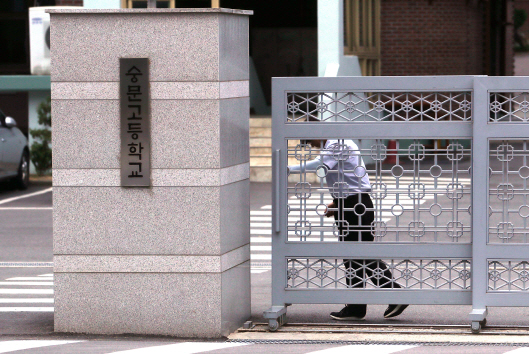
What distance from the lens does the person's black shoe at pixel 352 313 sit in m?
8.17

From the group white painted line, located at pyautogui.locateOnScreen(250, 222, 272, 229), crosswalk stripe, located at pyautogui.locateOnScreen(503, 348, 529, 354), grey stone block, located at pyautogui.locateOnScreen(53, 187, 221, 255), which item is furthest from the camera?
white painted line, located at pyautogui.locateOnScreen(250, 222, 272, 229)

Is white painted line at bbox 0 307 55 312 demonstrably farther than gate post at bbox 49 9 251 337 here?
Yes

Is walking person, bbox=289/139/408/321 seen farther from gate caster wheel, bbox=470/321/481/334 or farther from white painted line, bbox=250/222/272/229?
white painted line, bbox=250/222/272/229

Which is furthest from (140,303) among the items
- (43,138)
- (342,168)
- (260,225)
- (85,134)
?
(43,138)

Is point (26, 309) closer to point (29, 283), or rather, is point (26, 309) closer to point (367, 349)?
point (29, 283)

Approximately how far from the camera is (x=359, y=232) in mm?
7820

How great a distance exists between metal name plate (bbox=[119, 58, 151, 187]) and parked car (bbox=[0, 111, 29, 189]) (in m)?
11.7

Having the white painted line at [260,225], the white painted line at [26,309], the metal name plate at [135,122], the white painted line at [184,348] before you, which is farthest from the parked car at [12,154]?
the white painted line at [184,348]

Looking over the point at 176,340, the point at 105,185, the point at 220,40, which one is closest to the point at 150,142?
the point at 105,185

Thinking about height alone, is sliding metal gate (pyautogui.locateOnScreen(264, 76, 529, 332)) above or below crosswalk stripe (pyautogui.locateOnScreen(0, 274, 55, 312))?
above

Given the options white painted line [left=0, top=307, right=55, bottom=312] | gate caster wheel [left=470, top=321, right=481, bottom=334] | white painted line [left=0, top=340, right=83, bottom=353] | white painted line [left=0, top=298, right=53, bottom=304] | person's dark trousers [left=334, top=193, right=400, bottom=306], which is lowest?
white painted line [left=0, top=340, right=83, bottom=353]

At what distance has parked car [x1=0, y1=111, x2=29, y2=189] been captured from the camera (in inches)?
731

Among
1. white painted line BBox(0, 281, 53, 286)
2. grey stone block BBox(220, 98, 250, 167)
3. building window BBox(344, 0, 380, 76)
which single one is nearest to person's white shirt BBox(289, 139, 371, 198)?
grey stone block BBox(220, 98, 250, 167)

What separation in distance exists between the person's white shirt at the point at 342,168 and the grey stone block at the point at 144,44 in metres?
1.10
